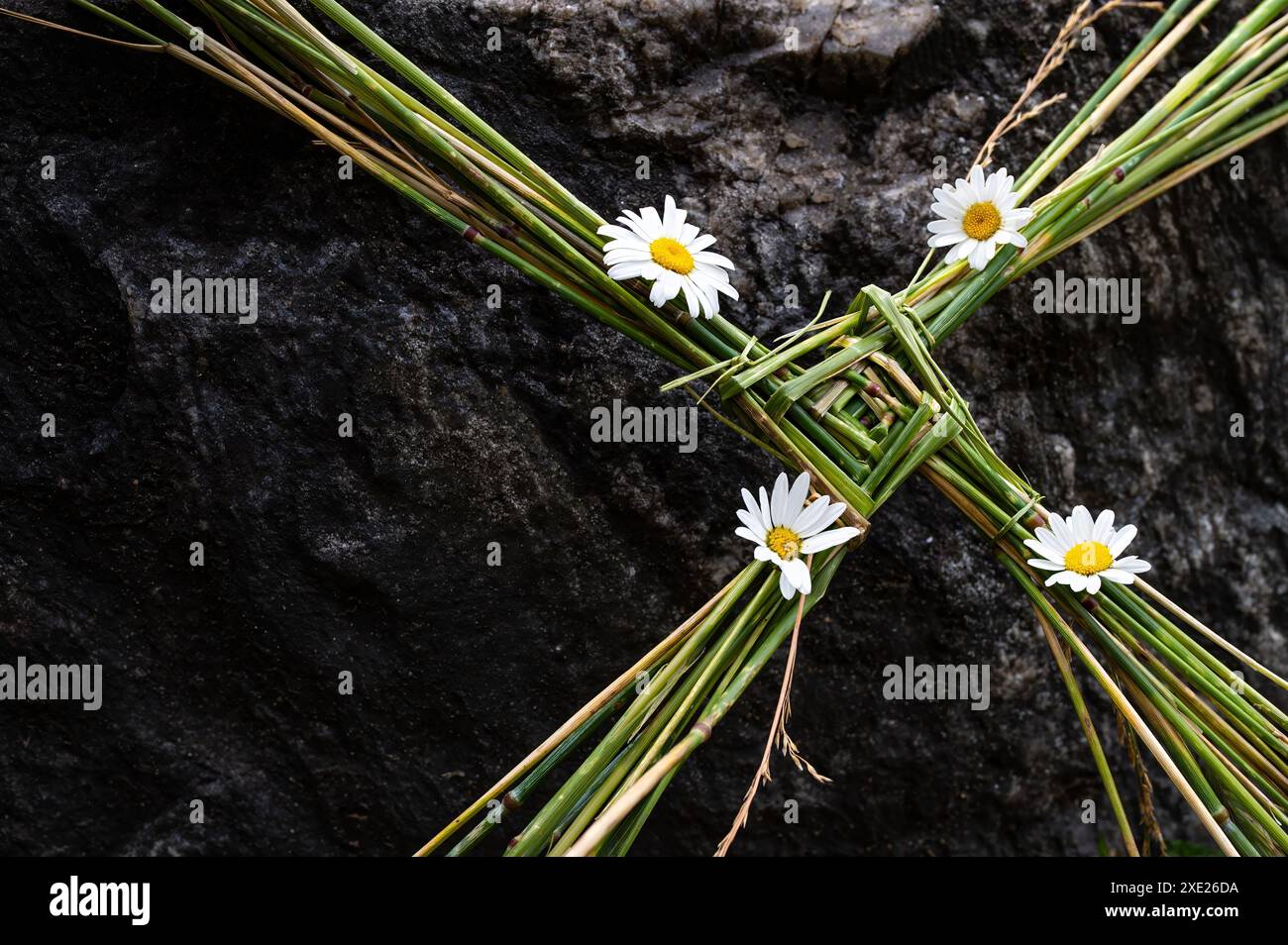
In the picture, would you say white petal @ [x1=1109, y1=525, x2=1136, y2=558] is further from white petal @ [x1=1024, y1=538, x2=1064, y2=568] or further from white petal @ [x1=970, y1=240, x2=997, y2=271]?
white petal @ [x1=970, y1=240, x2=997, y2=271]

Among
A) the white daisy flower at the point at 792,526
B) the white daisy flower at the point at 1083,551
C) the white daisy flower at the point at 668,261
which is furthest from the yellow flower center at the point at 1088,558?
the white daisy flower at the point at 668,261

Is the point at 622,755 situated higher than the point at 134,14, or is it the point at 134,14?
the point at 134,14

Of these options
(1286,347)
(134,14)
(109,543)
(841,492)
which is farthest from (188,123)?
(1286,347)

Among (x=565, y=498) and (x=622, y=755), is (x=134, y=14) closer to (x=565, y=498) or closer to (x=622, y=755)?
(x=565, y=498)

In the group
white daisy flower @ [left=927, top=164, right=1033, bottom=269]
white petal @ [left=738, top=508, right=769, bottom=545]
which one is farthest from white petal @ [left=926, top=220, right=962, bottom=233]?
white petal @ [left=738, top=508, right=769, bottom=545]

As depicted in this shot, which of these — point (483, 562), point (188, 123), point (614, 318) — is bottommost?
point (483, 562)

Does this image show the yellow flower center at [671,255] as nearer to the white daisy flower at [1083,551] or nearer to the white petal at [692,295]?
the white petal at [692,295]
